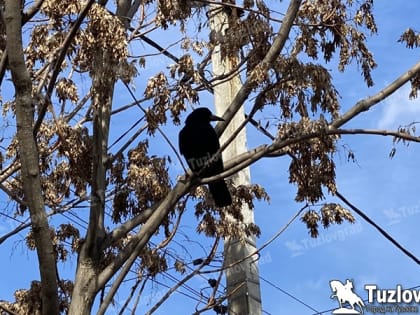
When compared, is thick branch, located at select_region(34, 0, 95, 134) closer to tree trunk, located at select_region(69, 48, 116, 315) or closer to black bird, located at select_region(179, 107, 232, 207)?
tree trunk, located at select_region(69, 48, 116, 315)

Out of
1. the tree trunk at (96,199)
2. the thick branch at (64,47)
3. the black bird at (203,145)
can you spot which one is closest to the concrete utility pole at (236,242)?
the black bird at (203,145)

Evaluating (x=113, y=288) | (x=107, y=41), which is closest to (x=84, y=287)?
(x=113, y=288)

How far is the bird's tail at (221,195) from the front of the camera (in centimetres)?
671

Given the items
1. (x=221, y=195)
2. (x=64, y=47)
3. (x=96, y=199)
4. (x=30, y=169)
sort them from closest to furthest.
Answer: (x=30, y=169) < (x=64, y=47) < (x=96, y=199) < (x=221, y=195)

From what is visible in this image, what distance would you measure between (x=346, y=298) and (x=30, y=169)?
137 inches

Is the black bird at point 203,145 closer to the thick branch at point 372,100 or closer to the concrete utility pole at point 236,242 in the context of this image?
the concrete utility pole at point 236,242

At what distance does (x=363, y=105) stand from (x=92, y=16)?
7.21ft

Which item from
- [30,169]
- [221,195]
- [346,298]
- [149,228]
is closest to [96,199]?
[149,228]

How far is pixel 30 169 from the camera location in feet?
15.6

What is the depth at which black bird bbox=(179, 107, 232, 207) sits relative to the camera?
661cm

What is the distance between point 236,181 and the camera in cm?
730

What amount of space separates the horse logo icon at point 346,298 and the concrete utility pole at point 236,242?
2.42 feet

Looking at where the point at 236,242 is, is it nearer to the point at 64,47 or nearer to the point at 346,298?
the point at 346,298

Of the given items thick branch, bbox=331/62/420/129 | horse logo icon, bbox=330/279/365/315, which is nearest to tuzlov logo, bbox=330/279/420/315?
horse logo icon, bbox=330/279/365/315
